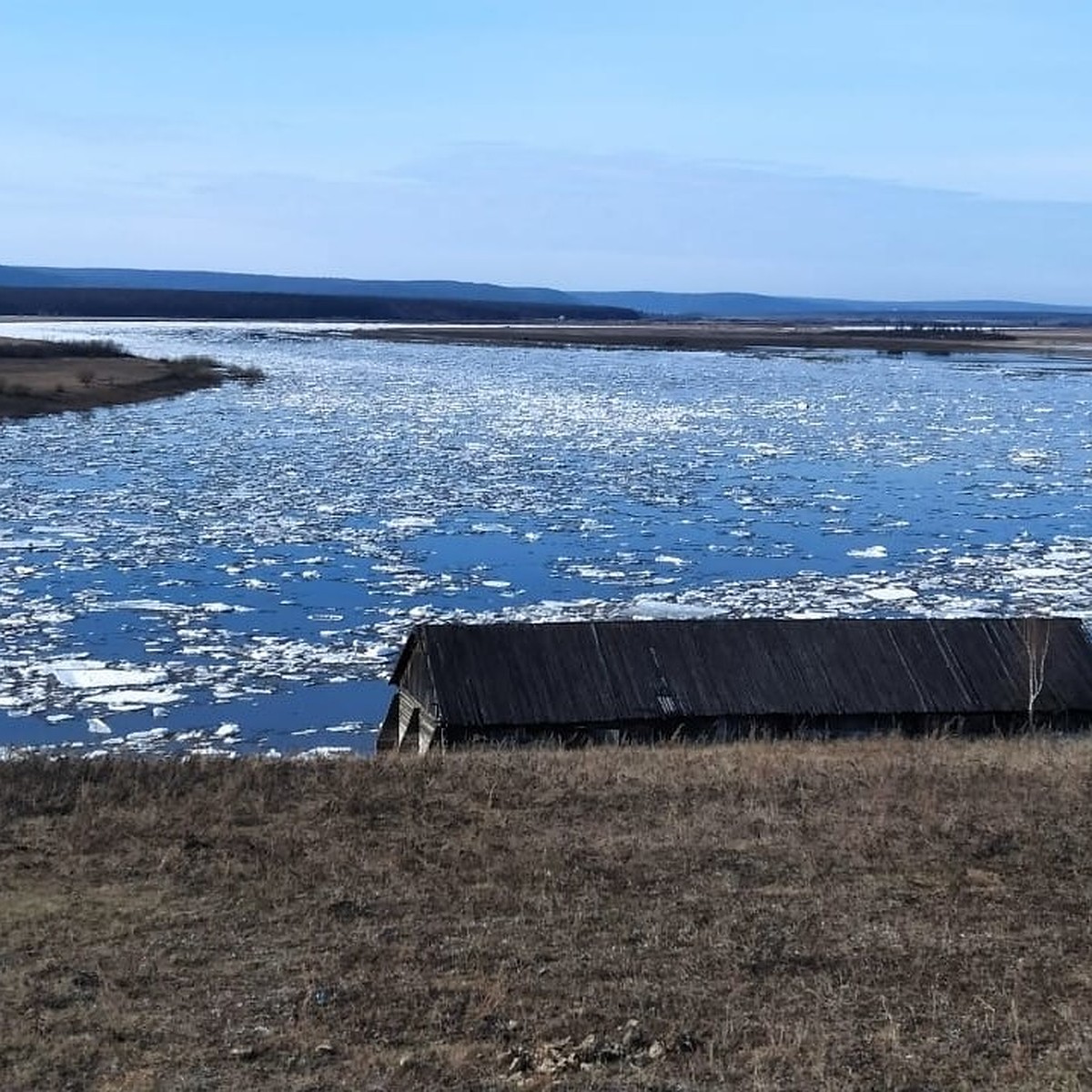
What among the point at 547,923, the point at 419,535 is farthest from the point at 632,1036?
the point at 419,535

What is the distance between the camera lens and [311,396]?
6056cm

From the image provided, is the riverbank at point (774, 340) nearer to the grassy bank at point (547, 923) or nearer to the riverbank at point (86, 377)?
the riverbank at point (86, 377)

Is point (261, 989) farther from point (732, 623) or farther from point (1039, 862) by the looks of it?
point (732, 623)

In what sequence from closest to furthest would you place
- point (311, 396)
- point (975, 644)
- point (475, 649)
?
point (475, 649) → point (975, 644) → point (311, 396)

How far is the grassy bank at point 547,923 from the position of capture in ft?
21.8

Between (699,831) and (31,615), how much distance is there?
12.3 metres

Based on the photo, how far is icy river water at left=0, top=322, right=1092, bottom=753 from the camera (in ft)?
56.4

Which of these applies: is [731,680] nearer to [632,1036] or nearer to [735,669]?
[735,669]

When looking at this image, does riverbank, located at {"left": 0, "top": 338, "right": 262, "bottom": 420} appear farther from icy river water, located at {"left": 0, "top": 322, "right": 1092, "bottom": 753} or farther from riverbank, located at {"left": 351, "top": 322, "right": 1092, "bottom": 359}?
riverbank, located at {"left": 351, "top": 322, "right": 1092, "bottom": 359}

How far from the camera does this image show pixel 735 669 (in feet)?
48.8

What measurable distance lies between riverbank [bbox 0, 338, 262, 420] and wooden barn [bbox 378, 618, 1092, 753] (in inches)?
1503

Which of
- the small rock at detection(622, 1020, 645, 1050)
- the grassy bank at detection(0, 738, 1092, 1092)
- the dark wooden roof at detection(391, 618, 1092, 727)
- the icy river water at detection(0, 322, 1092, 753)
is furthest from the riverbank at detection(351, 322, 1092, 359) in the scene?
the small rock at detection(622, 1020, 645, 1050)

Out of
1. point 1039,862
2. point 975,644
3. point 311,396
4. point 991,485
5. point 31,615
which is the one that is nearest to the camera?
point 1039,862

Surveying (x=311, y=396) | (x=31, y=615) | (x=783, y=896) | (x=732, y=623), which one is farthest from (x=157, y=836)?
(x=311, y=396)
